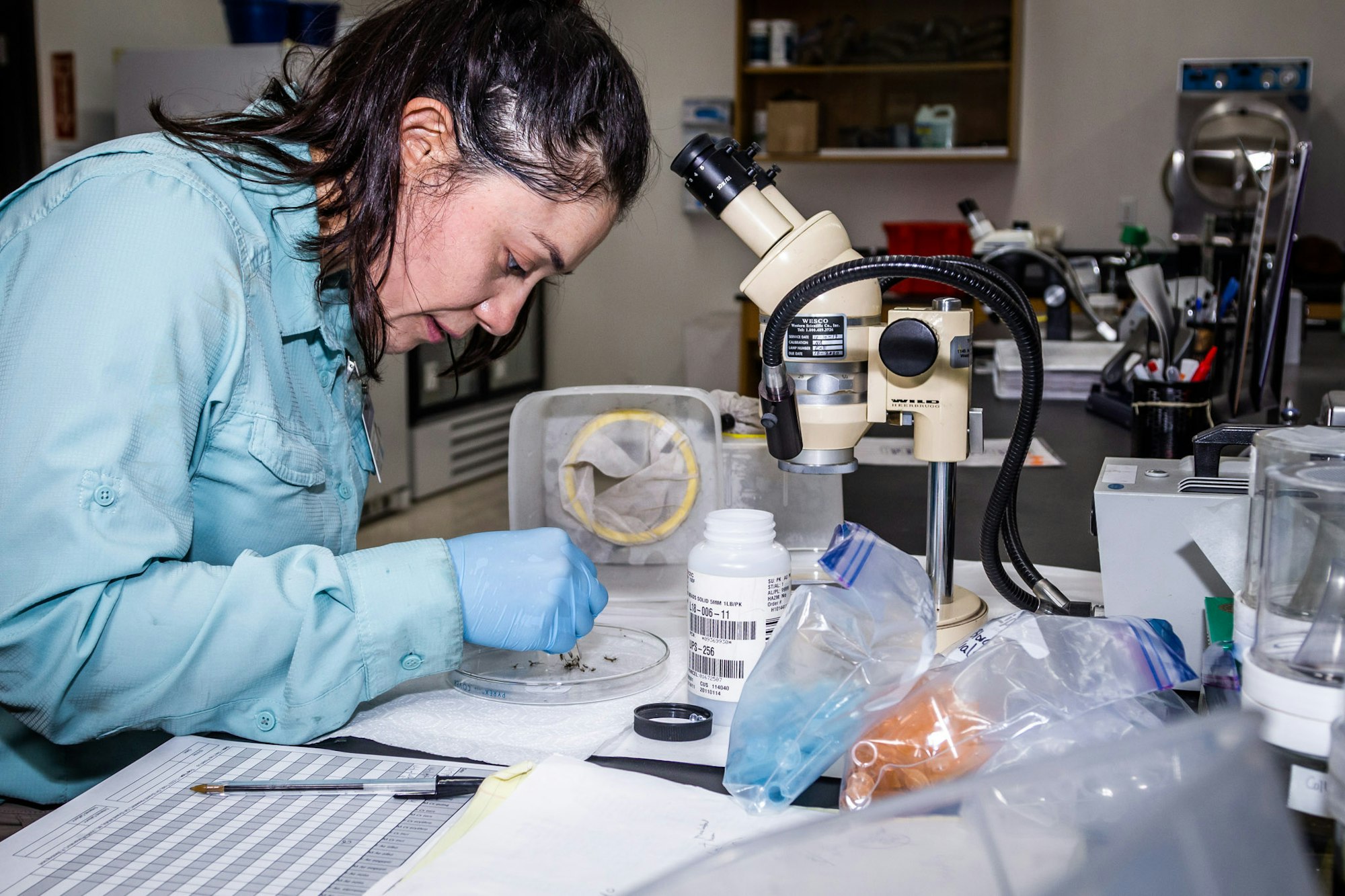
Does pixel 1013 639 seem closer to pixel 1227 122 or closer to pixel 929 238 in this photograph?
pixel 929 238

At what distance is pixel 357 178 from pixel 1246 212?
12.8 ft

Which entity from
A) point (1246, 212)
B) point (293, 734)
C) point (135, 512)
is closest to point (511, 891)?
point (293, 734)

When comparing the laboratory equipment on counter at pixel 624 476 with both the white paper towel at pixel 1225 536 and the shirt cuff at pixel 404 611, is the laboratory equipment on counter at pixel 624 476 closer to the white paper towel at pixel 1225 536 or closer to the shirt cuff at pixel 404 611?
the shirt cuff at pixel 404 611

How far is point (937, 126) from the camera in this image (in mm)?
4816

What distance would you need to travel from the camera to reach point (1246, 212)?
4051 mm

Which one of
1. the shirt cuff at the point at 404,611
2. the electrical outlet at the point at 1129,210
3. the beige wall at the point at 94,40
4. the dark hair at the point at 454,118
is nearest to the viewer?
the shirt cuff at the point at 404,611

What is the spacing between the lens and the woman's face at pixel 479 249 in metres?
0.97

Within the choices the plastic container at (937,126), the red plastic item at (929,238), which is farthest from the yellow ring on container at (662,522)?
the plastic container at (937,126)

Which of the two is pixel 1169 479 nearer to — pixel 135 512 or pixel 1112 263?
pixel 135 512

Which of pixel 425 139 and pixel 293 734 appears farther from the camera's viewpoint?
pixel 425 139

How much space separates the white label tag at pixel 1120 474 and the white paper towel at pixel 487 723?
1.30 feet

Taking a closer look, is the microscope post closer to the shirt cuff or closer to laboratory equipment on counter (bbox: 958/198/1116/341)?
the shirt cuff

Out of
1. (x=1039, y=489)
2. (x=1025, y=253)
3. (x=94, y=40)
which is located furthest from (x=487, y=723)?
(x=94, y=40)

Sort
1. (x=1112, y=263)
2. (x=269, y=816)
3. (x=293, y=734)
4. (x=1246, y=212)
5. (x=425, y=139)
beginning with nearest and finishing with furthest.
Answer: (x=269, y=816), (x=293, y=734), (x=425, y=139), (x=1112, y=263), (x=1246, y=212)
